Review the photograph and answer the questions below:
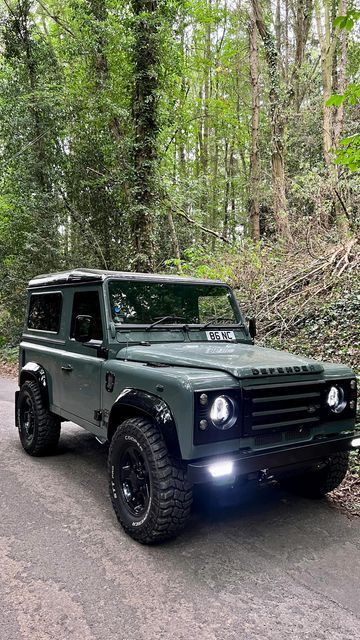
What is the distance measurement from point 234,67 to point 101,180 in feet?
33.9

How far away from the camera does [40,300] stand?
562 cm

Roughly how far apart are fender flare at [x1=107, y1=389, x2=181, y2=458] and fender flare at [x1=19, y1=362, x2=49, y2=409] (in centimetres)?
161

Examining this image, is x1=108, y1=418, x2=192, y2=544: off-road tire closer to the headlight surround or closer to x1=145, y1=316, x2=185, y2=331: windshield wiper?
x1=145, y1=316, x2=185, y2=331: windshield wiper

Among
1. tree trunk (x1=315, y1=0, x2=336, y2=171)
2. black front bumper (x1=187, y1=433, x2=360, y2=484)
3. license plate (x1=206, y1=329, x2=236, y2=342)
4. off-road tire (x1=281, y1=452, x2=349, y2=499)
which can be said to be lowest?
off-road tire (x1=281, y1=452, x2=349, y2=499)

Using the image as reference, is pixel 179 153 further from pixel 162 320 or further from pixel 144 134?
pixel 162 320

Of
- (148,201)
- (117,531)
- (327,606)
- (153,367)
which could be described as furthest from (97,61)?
(327,606)

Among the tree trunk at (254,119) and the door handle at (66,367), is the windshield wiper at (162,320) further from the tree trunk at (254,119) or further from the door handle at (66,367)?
the tree trunk at (254,119)

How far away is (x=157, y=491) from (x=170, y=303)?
1.93 metres

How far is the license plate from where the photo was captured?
452 cm

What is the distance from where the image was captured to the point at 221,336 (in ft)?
15.0

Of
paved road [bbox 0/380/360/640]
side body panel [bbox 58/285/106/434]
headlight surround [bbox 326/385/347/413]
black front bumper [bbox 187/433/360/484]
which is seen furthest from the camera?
side body panel [bbox 58/285/106/434]

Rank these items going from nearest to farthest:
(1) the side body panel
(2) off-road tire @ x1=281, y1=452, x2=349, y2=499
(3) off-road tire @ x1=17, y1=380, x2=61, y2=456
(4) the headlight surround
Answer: (4) the headlight surround < (2) off-road tire @ x1=281, y1=452, x2=349, y2=499 < (1) the side body panel < (3) off-road tire @ x1=17, y1=380, x2=61, y2=456

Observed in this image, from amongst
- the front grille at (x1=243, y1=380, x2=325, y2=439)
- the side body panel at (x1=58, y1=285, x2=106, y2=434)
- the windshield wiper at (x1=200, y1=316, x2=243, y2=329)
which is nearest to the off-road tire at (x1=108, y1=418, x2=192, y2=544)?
the front grille at (x1=243, y1=380, x2=325, y2=439)

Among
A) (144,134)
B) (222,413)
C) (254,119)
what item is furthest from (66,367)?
(254,119)
